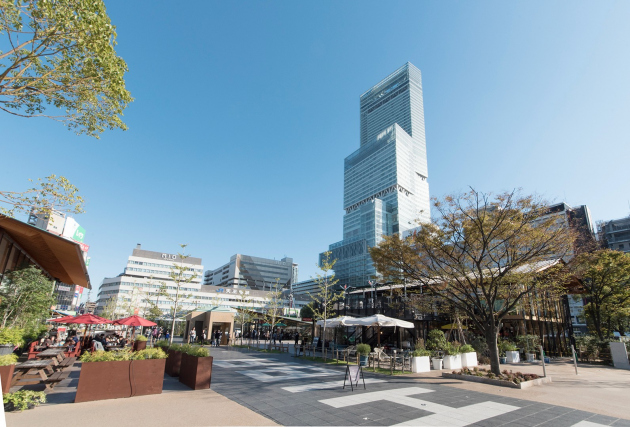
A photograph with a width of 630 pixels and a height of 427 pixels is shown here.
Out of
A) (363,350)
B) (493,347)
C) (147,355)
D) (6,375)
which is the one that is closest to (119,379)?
(147,355)

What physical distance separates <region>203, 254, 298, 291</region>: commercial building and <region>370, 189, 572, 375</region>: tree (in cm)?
→ 13376

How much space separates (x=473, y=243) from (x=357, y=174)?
161m

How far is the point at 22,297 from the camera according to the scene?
17.6 metres

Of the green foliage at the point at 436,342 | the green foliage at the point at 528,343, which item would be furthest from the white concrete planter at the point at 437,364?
the green foliage at the point at 528,343

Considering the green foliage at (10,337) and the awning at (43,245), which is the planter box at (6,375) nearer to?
the awning at (43,245)

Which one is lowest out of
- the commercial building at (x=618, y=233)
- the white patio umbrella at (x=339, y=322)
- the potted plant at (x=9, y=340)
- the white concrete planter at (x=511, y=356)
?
the white concrete planter at (x=511, y=356)

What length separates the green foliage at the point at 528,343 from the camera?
73.9 ft

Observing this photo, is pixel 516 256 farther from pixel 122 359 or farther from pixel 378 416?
pixel 122 359

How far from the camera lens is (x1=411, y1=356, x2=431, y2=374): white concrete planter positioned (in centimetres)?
1495

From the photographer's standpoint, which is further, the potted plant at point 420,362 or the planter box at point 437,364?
the planter box at point 437,364

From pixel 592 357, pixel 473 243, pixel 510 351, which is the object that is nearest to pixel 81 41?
pixel 473 243

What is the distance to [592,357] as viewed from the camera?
2341cm

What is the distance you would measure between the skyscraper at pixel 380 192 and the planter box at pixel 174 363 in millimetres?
99210

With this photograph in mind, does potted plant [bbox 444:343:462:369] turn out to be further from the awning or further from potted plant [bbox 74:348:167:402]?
the awning
